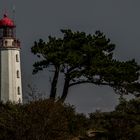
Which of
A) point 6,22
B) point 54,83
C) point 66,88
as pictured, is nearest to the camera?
point 66,88

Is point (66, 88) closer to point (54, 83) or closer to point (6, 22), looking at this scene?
point (54, 83)

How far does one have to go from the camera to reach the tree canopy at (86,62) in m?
71.1

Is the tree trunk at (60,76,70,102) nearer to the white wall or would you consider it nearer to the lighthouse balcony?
the white wall

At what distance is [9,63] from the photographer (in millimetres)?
91438

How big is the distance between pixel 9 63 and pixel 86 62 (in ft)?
67.1

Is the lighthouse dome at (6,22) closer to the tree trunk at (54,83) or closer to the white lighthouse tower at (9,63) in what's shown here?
the white lighthouse tower at (9,63)

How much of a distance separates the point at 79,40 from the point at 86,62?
7.10ft

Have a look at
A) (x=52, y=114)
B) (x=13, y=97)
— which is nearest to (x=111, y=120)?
(x=52, y=114)

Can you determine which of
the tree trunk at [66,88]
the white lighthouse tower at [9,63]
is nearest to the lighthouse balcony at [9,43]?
the white lighthouse tower at [9,63]

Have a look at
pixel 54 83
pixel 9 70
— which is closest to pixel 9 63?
pixel 9 70

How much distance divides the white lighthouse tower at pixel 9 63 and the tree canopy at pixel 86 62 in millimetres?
16917

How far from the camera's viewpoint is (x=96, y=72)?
71.6 meters

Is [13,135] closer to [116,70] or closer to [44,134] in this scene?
[44,134]

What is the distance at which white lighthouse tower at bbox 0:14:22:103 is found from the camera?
9000 centimetres
